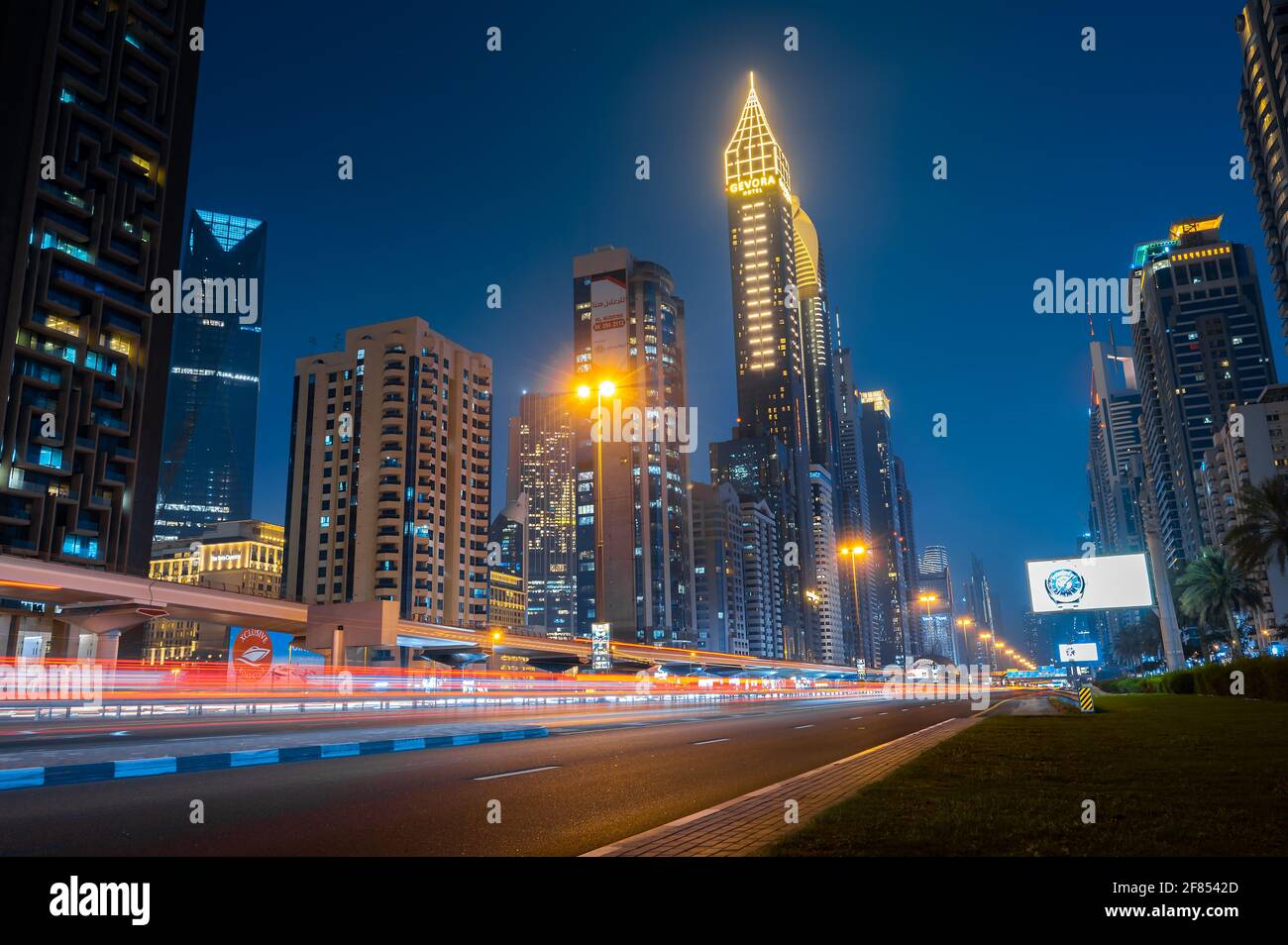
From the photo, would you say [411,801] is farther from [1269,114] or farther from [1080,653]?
[1269,114]

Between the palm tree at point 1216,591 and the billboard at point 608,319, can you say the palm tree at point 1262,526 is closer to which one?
the palm tree at point 1216,591

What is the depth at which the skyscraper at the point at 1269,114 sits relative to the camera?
108 meters

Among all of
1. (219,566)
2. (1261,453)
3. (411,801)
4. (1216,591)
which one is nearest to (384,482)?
(219,566)

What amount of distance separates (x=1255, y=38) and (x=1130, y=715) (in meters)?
128

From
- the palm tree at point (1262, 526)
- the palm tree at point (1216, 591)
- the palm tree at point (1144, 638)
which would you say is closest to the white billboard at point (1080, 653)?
the palm tree at point (1216, 591)

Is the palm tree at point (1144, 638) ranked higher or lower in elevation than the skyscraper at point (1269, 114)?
lower

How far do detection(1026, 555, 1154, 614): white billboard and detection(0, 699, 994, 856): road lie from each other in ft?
155

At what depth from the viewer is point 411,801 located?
10883 millimetres

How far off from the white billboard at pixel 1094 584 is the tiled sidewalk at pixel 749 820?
5196 cm

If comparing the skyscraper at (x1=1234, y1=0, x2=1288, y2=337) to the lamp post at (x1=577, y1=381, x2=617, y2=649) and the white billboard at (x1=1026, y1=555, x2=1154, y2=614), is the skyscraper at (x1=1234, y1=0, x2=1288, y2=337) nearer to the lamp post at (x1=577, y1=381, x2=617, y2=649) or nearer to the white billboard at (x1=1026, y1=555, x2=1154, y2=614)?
the white billboard at (x1=1026, y1=555, x2=1154, y2=614)

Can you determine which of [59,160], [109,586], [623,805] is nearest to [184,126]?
[59,160]

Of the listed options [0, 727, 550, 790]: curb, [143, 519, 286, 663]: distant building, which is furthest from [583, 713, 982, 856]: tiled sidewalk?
[143, 519, 286, 663]: distant building

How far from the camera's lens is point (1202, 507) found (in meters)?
185
